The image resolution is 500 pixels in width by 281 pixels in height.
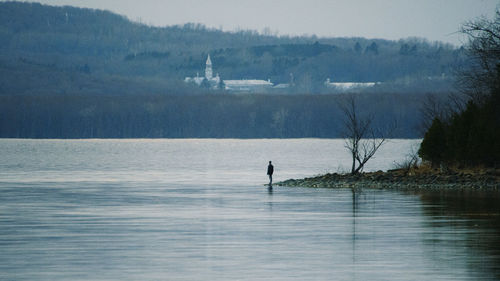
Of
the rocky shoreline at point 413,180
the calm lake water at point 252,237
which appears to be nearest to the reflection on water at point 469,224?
the calm lake water at point 252,237

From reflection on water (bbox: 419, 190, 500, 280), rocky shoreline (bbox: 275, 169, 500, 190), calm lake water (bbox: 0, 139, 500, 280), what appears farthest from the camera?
rocky shoreline (bbox: 275, 169, 500, 190)

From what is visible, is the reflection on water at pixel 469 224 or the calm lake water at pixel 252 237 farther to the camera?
the reflection on water at pixel 469 224

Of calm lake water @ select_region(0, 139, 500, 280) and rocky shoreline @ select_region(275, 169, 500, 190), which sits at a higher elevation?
rocky shoreline @ select_region(275, 169, 500, 190)

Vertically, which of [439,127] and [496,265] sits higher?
[439,127]

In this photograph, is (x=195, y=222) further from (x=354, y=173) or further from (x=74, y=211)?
(x=354, y=173)

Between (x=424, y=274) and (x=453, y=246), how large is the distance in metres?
4.23

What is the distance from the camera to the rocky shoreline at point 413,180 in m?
44.0

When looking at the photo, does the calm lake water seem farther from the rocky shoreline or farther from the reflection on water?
the rocky shoreline

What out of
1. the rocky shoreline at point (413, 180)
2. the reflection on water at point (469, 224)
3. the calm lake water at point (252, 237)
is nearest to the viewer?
the calm lake water at point (252, 237)

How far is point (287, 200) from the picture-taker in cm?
3697

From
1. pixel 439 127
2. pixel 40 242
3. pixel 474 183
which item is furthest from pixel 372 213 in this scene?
pixel 439 127

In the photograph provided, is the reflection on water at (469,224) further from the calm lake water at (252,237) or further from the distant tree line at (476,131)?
the distant tree line at (476,131)

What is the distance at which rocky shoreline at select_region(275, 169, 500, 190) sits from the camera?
43969 millimetres

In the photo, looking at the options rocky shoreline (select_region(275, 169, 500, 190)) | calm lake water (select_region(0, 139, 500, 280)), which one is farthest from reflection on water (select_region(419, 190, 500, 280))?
rocky shoreline (select_region(275, 169, 500, 190))
